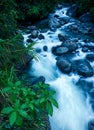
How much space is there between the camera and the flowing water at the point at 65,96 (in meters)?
4.69

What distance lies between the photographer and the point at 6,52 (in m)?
2.99

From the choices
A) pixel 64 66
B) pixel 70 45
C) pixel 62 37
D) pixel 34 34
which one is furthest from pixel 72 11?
pixel 64 66

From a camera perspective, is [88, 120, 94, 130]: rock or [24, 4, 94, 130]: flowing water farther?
[24, 4, 94, 130]: flowing water

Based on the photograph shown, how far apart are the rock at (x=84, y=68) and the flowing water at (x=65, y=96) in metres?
0.13

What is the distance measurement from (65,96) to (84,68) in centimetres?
110

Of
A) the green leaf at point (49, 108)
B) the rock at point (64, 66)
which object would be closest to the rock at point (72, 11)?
the rock at point (64, 66)

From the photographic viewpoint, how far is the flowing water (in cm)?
469

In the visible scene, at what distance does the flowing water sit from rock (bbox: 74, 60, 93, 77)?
5.1 inches

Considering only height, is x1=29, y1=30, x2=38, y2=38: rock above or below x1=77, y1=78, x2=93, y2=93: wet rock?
above

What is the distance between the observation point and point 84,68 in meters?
6.10

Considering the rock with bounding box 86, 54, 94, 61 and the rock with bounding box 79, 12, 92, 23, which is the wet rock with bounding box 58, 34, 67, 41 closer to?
the rock with bounding box 86, 54, 94, 61

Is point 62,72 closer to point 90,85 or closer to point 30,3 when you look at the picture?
point 90,85

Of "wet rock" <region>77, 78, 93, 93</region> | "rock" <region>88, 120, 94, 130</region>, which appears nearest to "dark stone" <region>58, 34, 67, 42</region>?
"wet rock" <region>77, 78, 93, 93</region>

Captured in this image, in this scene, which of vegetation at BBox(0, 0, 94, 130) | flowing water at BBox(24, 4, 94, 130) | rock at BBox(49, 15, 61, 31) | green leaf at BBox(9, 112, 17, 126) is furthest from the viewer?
rock at BBox(49, 15, 61, 31)
